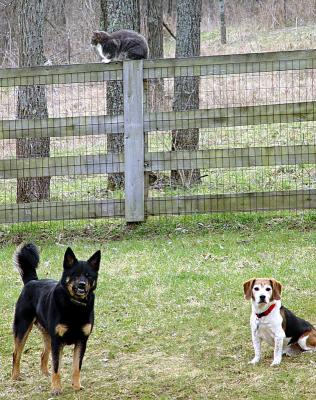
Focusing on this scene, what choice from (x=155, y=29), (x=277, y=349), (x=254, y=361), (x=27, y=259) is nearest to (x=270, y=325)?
(x=277, y=349)

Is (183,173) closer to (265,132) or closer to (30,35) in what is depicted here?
(30,35)

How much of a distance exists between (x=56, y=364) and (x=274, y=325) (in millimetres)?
1607

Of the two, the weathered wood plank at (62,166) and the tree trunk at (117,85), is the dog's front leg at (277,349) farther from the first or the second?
the tree trunk at (117,85)

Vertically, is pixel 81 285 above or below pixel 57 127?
below

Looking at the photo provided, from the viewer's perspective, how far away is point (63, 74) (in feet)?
32.8

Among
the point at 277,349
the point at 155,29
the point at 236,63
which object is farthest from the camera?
the point at 155,29

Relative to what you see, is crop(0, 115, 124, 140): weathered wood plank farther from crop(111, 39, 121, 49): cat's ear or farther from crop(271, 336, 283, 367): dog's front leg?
crop(271, 336, 283, 367): dog's front leg

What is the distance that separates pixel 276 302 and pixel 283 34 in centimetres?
2152

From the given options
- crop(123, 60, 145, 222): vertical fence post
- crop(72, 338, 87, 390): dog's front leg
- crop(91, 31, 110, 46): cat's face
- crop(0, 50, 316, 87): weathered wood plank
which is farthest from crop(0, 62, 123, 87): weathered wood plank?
crop(72, 338, 87, 390): dog's front leg

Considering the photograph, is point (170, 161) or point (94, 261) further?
point (170, 161)

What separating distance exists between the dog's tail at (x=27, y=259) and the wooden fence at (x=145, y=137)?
12.4ft

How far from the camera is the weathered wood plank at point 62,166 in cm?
998

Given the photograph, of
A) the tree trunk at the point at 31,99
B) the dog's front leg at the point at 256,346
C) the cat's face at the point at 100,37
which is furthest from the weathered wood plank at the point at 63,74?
the dog's front leg at the point at 256,346

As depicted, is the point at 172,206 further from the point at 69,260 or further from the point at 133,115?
the point at 69,260
